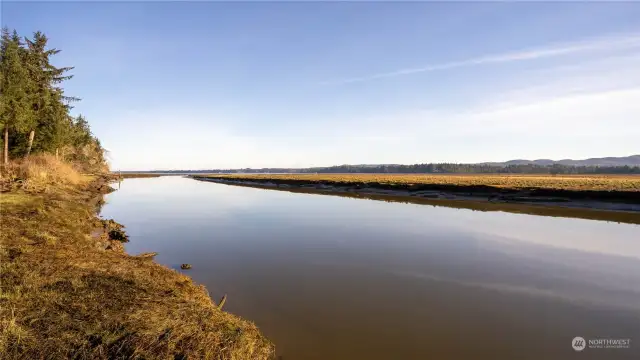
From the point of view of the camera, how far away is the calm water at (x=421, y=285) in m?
6.26

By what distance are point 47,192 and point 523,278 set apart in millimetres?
32653

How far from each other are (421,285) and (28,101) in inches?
1804

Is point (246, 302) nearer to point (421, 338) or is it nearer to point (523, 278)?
point (421, 338)

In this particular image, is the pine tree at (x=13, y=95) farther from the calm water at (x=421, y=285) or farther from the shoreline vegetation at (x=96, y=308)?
the shoreline vegetation at (x=96, y=308)

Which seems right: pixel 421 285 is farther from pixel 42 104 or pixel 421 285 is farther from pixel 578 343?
pixel 42 104

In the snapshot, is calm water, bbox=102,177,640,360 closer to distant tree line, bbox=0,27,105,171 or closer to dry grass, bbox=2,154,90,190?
dry grass, bbox=2,154,90,190

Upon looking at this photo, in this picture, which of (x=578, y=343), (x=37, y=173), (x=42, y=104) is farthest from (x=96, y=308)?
(x=42, y=104)

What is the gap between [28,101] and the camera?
35125 mm

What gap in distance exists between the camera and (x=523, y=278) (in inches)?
402

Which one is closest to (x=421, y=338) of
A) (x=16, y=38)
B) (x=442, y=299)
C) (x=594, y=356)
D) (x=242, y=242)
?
(x=442, y=299)

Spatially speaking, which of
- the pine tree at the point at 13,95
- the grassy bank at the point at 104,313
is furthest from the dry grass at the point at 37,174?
the grassy bank at the point at 104,313

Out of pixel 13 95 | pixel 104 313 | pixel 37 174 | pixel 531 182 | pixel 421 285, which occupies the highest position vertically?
pixel 13 95

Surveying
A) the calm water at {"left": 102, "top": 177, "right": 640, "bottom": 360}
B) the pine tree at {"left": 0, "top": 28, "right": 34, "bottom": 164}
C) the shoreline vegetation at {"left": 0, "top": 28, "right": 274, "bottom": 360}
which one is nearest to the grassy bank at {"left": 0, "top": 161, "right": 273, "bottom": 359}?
the shoreline vegetation at {"left": 0, "top": 28, "right": 274, "bottom": 360}

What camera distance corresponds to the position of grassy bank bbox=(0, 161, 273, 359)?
15.1 feet
